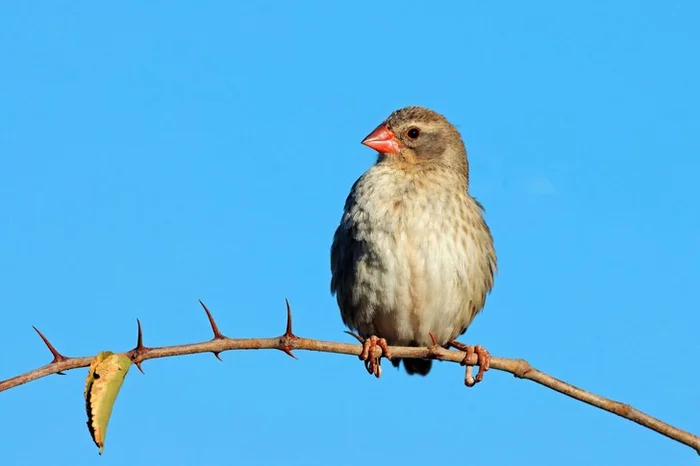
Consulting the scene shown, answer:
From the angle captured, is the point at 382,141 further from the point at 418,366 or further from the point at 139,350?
the point at 139,350

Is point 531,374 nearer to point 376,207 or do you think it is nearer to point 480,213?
point 376,207

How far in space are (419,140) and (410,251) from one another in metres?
1.31

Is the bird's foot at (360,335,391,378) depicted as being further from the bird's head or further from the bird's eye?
the bird's eye

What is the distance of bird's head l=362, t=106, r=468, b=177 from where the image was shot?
6927mm

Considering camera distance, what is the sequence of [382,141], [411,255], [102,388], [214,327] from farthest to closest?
[382,141], [411,255], [214,327], [102,388]

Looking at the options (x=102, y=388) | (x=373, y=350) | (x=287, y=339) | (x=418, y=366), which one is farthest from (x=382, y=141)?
(x=102, y=388)

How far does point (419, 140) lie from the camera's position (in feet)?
23.1

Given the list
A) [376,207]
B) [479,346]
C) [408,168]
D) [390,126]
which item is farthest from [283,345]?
[390,126]

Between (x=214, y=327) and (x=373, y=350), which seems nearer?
(x=214, y=327)

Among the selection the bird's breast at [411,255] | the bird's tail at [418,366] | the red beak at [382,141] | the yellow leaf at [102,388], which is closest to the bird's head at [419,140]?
the red beak at [382,141]

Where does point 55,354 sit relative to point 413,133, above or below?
below

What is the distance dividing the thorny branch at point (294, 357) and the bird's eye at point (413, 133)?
308cm

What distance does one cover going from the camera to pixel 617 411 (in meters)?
3.65

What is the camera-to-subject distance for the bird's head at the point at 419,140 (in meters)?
6.93
